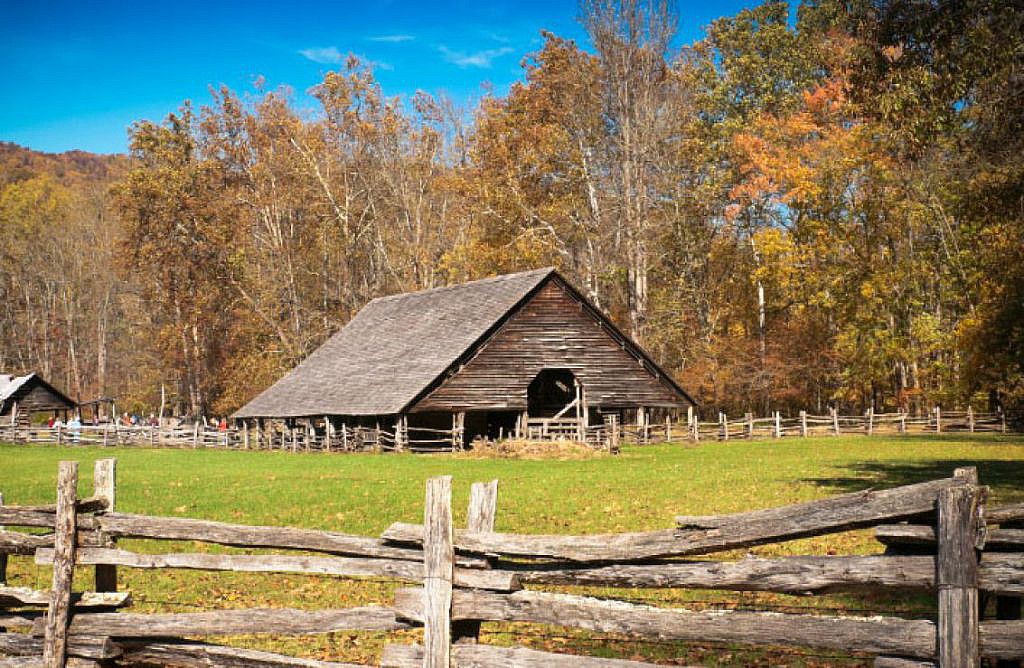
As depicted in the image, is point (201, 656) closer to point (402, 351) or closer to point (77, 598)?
point (77, 598)

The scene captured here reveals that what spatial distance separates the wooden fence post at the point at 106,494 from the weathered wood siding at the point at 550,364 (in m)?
30.6

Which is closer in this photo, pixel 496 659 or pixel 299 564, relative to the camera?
pixel 496 659

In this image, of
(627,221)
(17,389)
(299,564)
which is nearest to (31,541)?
(299,564)

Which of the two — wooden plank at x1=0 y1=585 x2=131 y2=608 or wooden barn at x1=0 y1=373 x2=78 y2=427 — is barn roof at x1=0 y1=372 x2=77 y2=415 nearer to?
wooden barn at x1=0 y1=373 x2=78 y2=427

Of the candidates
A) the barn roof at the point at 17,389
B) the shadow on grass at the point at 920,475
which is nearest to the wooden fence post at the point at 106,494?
the shadow on grass at the point at 920,475

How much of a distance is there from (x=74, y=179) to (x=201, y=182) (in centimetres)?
4412

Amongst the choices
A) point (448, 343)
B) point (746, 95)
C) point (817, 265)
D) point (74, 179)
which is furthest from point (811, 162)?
point (74, 179)

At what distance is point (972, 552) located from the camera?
609 centimetres

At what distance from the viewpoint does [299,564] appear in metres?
8.28

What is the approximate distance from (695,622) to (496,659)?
1517 millimetres

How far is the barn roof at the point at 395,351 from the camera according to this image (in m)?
41.4

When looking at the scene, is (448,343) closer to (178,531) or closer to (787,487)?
(787,487)

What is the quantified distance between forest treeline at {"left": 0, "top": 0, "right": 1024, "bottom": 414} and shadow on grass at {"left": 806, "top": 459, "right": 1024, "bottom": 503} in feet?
33.0

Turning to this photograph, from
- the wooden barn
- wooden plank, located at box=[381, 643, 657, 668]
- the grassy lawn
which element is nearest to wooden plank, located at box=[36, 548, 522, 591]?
wooden plank, located at box=[381, 643, 657, 668]
